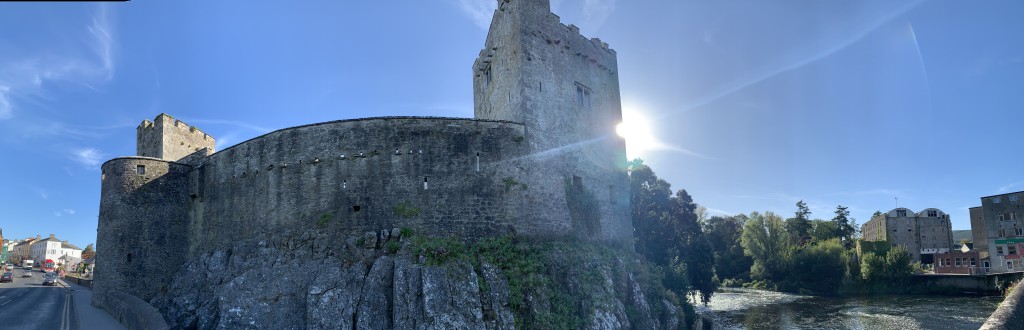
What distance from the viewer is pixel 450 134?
20.6 meters

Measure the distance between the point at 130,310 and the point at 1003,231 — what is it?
73.2 meters

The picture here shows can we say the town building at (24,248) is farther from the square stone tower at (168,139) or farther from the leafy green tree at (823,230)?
the leafy green tree at (823,230)

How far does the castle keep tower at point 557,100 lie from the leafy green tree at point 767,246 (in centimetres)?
4500

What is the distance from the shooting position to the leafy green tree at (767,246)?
62375 mm

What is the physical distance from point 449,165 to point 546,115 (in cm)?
479

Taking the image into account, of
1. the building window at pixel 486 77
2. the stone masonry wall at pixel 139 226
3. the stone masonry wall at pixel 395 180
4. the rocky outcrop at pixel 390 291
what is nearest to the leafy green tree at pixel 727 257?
the building window at pixel 486 77

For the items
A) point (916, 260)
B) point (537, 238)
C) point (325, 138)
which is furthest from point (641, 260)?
point (916, 260)

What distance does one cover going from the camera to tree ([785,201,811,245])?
7588cm

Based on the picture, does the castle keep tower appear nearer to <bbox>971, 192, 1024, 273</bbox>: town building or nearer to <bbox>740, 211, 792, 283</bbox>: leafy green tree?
<bbox>740, 211, 792, 283</bbox>: leafy green tree

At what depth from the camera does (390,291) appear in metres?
17.7

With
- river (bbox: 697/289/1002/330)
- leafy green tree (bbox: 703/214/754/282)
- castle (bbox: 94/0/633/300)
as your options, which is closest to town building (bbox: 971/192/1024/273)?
river (bbox: 697/289/1002/330)

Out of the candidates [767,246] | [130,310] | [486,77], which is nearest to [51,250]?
[130,310]

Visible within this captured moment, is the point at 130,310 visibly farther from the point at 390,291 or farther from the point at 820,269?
the point at 820,269

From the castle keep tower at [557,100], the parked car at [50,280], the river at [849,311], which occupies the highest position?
the castle keep tower at [557,100]
